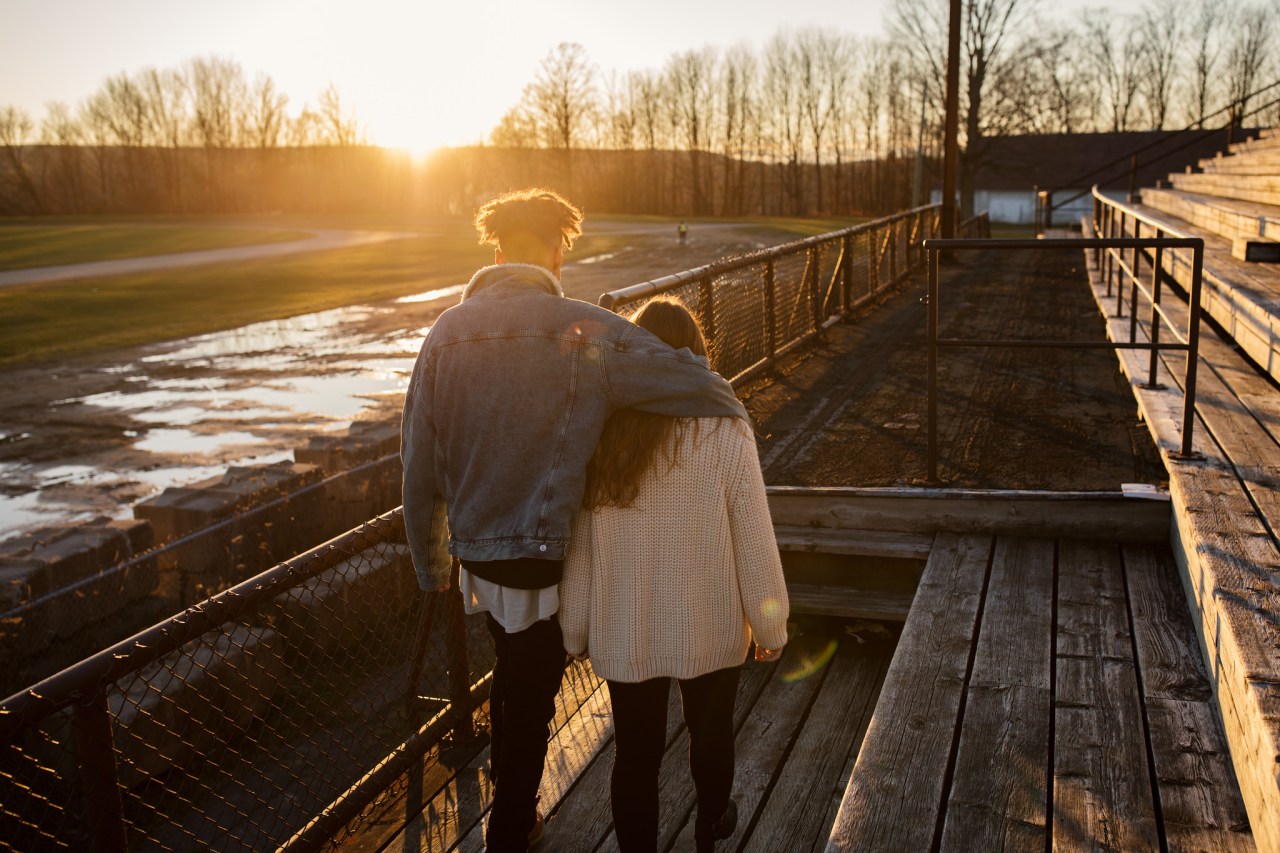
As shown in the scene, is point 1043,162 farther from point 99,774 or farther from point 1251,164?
point 99,774

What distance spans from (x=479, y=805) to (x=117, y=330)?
68.0 ft

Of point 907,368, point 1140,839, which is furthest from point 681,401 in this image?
Result: point 907,368

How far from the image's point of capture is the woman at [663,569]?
7.93 ft

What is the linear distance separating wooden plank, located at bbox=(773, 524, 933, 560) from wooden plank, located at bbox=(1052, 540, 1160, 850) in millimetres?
677

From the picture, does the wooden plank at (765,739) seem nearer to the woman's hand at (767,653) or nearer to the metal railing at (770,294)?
the woman's hand at (767,653)

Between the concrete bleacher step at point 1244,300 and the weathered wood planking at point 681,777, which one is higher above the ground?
the concrete bleacher step at point 1244,300

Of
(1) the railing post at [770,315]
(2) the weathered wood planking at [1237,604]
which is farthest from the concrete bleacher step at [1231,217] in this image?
(2) the weathered wood planking at [1237,604]

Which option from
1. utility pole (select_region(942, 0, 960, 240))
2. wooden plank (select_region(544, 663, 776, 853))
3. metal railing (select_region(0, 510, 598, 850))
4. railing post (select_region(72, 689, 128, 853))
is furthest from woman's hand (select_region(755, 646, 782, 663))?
utility pole (select_region(942, 0, 960, 240))

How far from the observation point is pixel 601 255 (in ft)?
108

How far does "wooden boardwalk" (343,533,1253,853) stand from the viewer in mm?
2660

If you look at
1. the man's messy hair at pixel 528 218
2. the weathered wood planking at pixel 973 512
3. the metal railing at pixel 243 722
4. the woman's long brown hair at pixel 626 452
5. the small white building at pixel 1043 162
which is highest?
the small white building at pixel 1043 162

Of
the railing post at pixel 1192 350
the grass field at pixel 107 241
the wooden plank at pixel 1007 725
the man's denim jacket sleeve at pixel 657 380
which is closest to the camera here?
the man's denim jacket sleeve at pixel 657 380

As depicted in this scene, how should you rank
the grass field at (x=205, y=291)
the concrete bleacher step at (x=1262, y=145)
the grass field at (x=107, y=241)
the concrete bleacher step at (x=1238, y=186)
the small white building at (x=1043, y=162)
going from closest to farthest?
the concrete bleacher step at (x=1238, y=186), the concrete bleacher step at (x=1262, y=145), the grass field at (x=205, y=291), the grass field at (x=107, y=241), the small white building at (x=1043, y=162)

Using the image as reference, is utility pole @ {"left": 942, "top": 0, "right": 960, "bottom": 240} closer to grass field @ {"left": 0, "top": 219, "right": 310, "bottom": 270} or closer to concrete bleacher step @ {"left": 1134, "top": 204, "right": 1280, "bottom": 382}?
concrete bleacher step @ {"left": 1134, "top": 204, "right": 1280, "bottom": 382}
